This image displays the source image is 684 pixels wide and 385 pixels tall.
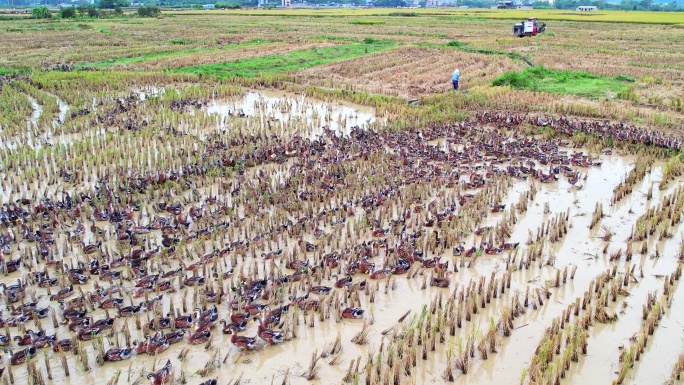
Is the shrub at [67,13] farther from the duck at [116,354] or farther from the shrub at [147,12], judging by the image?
the duck at [116,354]

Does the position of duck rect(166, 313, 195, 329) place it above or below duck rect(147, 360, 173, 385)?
above

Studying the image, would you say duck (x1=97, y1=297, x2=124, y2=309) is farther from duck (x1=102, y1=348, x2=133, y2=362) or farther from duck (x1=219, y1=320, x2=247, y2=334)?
duck (x1=219, y1=320, x2=247, y2=334)

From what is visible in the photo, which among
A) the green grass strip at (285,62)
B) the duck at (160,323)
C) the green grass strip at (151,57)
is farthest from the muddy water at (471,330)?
the green grass strip at (151,57)

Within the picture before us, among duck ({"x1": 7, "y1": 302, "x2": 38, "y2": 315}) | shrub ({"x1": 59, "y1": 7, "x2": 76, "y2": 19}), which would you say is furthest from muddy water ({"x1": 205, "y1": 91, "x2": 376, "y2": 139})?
shrub ({"x1": 59, "y1": 7, "x2": 76, "y2": 19})

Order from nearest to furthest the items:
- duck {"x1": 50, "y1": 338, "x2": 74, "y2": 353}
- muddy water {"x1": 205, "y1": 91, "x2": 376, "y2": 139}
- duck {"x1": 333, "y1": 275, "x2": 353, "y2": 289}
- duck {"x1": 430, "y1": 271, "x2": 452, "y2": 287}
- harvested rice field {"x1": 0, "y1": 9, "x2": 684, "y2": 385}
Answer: duck {"x1": 50, "y1": 338, "x2": 74, "y2": 353} < harvested rice field {"x1": 0, "y1": 9, "x2": 684, "y2": 385} < duck {"x1": 333, "y1": 275, "x2": 353, "y2": 289} < duck {"x1": 430, "y1": 271, "x2": 452, "y2": 287} < muddy water {"x1": 205, "y1": 91, "x2": 376, "y2": 139}

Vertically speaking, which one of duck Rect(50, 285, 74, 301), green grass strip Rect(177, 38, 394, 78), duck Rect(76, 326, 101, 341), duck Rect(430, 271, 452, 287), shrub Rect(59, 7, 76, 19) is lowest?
duck Rect(430, 271, 452, 287)

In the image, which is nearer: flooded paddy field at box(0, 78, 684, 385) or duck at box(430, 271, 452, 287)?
flooded paddy field at box(0, 78, 684, 385)

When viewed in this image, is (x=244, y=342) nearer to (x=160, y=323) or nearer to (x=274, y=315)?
(x=274, y=315)

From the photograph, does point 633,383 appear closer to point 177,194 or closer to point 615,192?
point 615,192

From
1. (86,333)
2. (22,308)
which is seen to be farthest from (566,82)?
(22,308)
